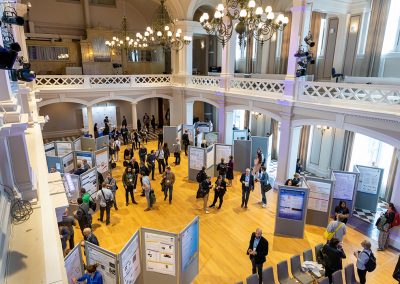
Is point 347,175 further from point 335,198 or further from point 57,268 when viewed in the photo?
point 57,268

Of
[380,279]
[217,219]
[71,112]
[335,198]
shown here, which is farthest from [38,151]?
[71,112]

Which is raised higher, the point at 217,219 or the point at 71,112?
the point at 71,112

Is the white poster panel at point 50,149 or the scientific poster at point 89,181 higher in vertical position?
the white poster panel at point 50,149

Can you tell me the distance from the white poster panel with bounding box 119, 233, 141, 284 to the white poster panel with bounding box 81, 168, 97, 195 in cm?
408

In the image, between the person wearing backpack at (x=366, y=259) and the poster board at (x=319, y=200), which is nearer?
the person wearing backpack at (x=366, y=259)

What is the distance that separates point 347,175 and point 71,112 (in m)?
18.7

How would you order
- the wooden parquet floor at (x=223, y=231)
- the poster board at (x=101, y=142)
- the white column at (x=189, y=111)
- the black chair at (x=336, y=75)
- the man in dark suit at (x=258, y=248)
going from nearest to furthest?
the man in dark suit at (x=258, y=248), the wooden parquet floor at (x=223, y=231), the black chair at (x=336, y=75), the poster board at (x=101, y=142), the white column at (x=189, y=111)

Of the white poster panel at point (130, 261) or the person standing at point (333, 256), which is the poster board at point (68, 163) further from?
the person standing at point (333, 256)

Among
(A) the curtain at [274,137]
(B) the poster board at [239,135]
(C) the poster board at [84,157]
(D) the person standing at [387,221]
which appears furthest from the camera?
(A) the curtain at [274,137]

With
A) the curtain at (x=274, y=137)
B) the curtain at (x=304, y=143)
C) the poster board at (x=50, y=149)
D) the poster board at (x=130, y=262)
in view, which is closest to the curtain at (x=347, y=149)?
the curtain at (x=304, y=143)

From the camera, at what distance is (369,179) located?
9641 millimetres

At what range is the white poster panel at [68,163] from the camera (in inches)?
409

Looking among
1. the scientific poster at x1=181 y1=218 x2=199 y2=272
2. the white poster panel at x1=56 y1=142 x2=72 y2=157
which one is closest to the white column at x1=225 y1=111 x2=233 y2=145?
the white poster panel at x1=56 y1=142 x2=72 y2=157

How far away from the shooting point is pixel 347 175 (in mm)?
9109
